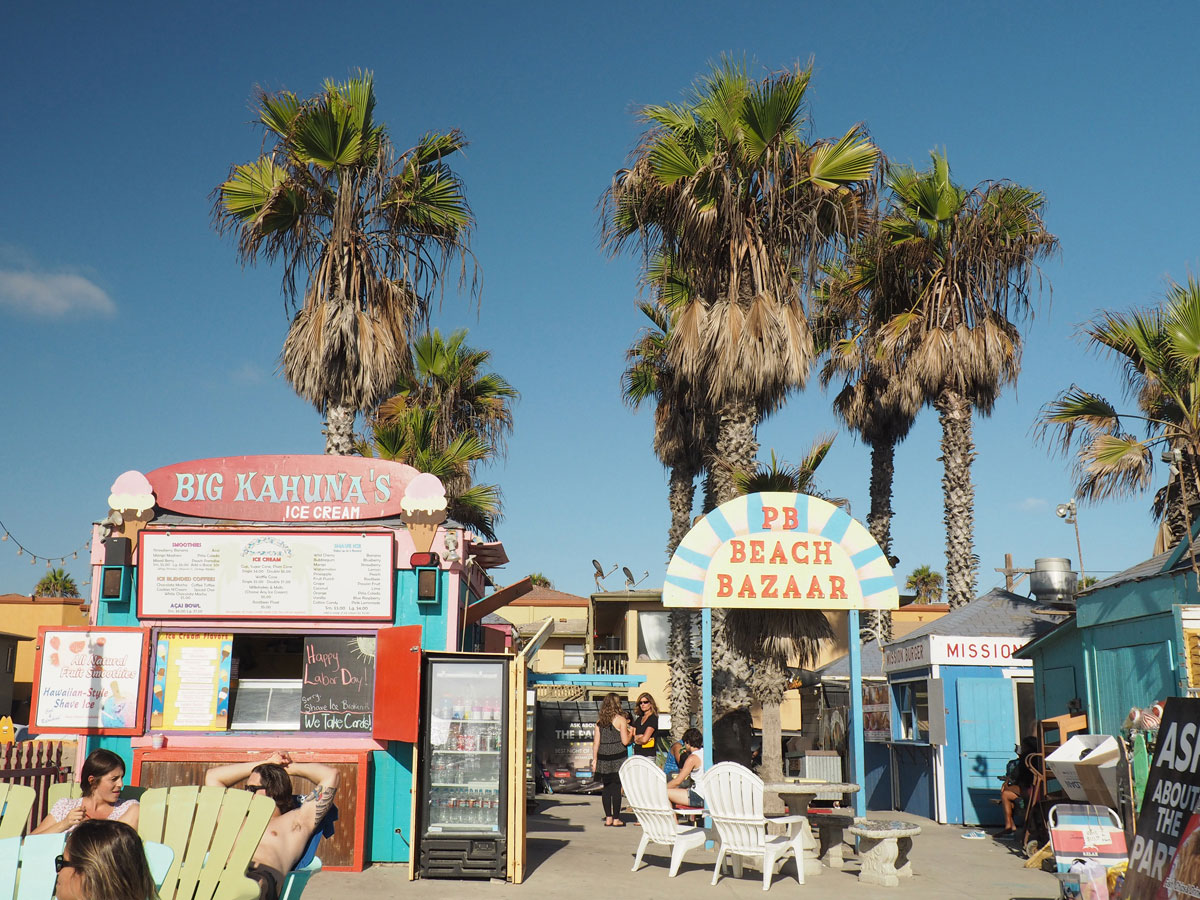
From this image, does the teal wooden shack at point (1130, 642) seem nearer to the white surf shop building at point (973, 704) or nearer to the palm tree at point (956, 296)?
the white surf shop building at point (973, 704)

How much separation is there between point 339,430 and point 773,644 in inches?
267

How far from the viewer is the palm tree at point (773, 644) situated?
1401cm

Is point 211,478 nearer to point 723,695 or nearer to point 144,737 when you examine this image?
point 144,737

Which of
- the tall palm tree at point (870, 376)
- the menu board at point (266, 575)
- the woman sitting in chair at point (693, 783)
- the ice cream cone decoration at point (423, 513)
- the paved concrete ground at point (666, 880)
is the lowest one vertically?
the paved concrete ground at point (666, 880)

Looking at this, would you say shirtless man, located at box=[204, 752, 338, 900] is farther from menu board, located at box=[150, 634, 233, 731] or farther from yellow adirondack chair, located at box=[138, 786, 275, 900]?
menu board, located at box=[150, 634, 233, 731]

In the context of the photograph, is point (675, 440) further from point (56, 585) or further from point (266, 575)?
point (56, 585)

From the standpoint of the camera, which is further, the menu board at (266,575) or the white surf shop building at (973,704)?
the white surf shop building at (973,704)

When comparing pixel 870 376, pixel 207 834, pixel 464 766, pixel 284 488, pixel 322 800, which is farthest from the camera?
pixel 870 376

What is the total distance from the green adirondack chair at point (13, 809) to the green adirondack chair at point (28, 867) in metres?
0.86

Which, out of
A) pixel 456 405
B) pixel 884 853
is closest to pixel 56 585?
pixel 456 405

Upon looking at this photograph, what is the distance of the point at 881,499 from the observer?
939 inches

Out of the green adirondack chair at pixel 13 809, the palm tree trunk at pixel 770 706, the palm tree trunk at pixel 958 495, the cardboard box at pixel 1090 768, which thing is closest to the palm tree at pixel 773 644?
the palm tree trunk at pixel 770 706

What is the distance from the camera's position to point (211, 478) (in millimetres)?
11406

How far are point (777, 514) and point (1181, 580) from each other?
14.3ft
